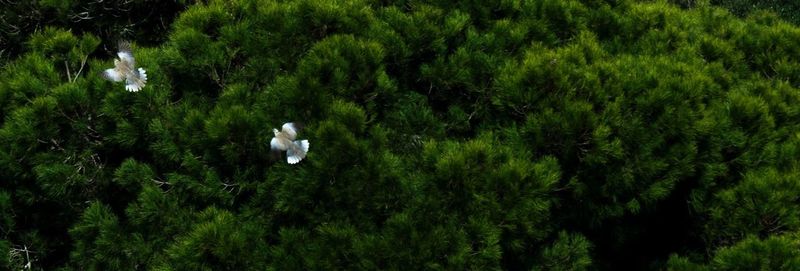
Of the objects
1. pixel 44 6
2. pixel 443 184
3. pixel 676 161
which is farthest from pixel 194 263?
pixel 44 6

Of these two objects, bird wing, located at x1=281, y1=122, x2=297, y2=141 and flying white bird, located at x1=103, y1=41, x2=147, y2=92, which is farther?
flying white bird, located at x1=103, y1=41, x2=147, y2=92

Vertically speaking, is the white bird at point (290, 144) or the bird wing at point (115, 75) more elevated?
the white bird at point (290, 144)

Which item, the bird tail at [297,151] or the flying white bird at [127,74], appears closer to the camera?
the bird tail at [297,151]

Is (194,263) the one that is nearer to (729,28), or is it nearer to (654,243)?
(654,243)

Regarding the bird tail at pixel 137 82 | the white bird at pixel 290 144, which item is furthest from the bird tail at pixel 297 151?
the bird tail at pixel 137 82

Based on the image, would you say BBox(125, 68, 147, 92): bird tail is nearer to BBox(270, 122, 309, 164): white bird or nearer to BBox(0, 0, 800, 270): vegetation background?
BBox(0, 0, 800, 270): vegetation background

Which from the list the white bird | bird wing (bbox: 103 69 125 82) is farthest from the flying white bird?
the white bird

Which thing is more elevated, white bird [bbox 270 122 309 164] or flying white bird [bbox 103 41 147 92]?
white bird [bbox 270 122 309 164]

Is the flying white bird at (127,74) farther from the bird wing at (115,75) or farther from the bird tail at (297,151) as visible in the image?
the bird tail at (297,151)
